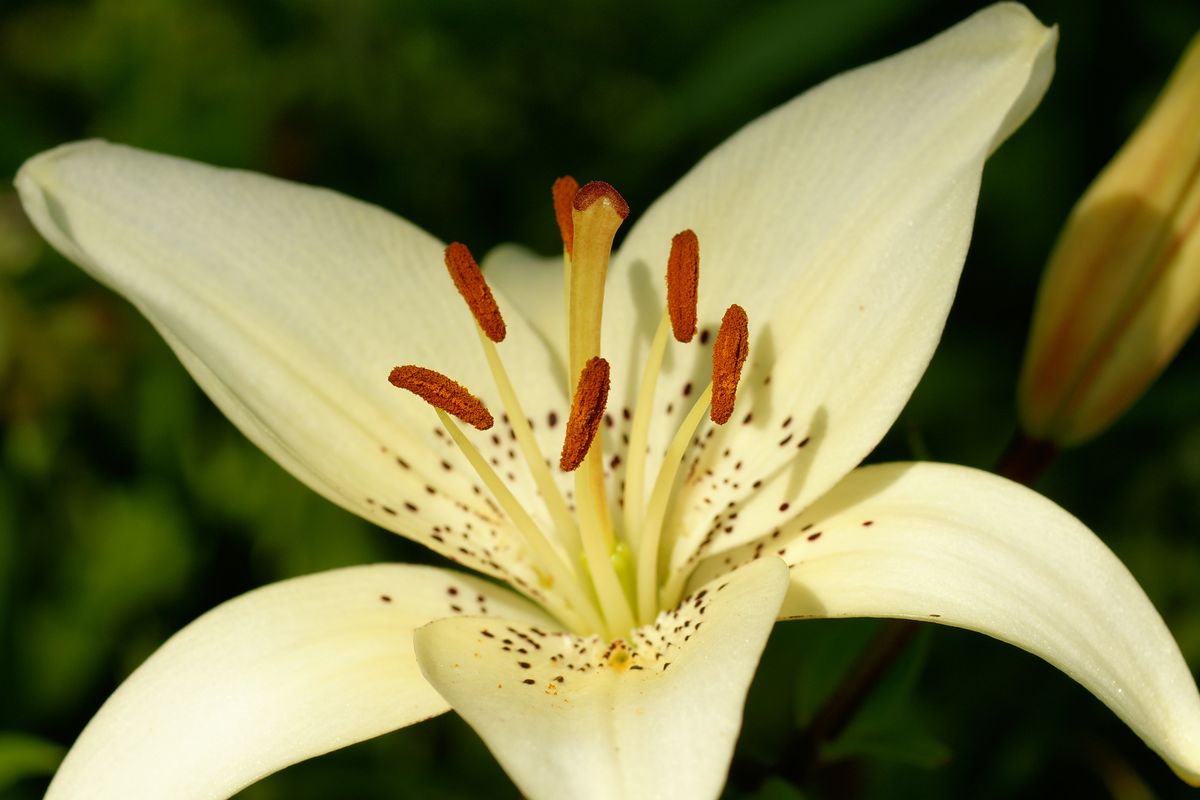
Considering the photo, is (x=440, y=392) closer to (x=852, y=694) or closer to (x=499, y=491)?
(x=499, y=491)

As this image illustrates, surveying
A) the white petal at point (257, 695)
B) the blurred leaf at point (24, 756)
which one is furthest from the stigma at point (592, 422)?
the blurred leaf at point (24, 756)

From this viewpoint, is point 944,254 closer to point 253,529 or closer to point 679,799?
point 679,799

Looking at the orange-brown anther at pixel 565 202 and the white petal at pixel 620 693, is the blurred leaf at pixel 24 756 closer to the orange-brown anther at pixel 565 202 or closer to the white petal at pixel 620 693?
the white petal at pixel 620 693

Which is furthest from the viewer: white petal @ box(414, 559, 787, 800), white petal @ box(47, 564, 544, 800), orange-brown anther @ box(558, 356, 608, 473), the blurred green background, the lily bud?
the blurred green background

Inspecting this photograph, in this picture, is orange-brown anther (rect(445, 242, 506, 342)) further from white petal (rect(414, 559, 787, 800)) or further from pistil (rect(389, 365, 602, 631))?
white petal (rect(414, 559, 787, 800))

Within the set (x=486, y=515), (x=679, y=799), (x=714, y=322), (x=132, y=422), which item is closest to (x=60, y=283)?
(x=132, y=422)

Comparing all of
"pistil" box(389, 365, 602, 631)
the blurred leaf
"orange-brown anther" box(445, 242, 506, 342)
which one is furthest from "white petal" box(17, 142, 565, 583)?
the blurred leaf
